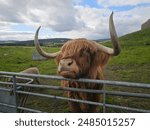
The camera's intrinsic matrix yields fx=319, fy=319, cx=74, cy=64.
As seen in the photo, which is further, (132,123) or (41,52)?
(41,52)

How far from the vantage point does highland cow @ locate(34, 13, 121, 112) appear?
5.04 metres

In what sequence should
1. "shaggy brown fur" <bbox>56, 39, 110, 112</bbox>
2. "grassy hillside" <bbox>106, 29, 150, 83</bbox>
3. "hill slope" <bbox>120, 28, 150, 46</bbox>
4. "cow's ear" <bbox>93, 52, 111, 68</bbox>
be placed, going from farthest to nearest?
Answer: 1. "hill slope" <bbox>120, 28, 150, 46</bbox>
2. "grassy hillside" <bbox>106, 29, 150, 83</bbox>
3. "cow's ear" <bbox>93, 52, 111, 68</bbox>
4. "shaggy brown fur" <bbox>56, 39, 110, 112</bbox>

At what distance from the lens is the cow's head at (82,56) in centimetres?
500

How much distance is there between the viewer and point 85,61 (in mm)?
5766

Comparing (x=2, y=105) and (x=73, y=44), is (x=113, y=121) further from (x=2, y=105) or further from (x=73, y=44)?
(x=2, y=105)

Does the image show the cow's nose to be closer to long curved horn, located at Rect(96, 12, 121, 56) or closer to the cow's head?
the cow's head

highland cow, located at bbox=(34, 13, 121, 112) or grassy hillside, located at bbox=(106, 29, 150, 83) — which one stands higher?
highland cow, located at bbox=(34, 13, 121, 112)

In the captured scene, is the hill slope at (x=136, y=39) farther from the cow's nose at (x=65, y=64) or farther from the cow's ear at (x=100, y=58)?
the cow's nose at (x=65, y=64)

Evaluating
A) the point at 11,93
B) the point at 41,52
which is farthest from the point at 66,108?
the point at 11,93

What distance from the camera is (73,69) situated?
5.00 meters

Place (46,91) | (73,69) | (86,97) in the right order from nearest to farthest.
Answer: (73,69) → (86,97) → (46,91)

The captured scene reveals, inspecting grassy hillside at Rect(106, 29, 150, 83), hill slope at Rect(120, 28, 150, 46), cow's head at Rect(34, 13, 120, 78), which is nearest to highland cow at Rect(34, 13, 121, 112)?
cow's head at Rect(34, 13, 120, 78)

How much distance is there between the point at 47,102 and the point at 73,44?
14.2ft

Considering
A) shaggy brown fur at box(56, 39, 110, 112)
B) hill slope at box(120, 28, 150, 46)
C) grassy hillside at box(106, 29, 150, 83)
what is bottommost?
grassy hillside at box(106, 29, 150, 83)
